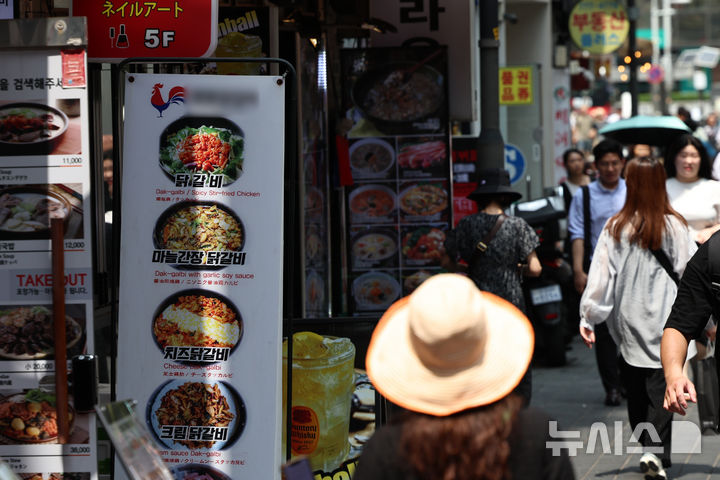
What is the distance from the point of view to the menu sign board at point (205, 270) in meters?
4.88

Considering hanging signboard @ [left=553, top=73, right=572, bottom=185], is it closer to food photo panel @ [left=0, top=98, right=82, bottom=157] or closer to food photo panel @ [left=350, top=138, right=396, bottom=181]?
food photo panel @ [left=350, top=138, right=396, bottom=181]

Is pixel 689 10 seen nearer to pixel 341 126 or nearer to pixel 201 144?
pixel 341 126

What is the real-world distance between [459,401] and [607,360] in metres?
6.82

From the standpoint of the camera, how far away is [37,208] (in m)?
4.71

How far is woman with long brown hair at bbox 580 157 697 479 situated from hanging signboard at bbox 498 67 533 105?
9.68 m

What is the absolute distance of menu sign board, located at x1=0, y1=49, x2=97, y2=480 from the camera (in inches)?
185

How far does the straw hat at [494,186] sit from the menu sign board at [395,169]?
1558 millimetres

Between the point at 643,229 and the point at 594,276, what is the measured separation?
0.42 m

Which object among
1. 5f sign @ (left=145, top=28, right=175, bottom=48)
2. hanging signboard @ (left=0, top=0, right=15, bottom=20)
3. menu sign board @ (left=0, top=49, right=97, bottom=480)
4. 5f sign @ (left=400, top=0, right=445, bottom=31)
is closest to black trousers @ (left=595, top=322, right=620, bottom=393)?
5f sign @ (left=400, top=0, right=445, bottom=31)

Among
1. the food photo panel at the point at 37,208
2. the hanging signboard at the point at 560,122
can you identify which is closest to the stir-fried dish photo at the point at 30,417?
the food photo panel at the point at 37,208

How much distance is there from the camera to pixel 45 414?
4.74 metres

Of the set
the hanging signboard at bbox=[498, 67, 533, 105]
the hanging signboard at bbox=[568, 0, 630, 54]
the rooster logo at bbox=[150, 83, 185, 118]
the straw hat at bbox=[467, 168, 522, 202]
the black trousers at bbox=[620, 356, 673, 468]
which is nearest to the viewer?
the rooster logo at bbox=[150, 83, 185, 118]

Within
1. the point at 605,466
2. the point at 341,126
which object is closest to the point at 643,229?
the point at 605,466

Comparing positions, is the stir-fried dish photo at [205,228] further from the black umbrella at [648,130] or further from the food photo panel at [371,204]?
the black umbrella at [648,130]
